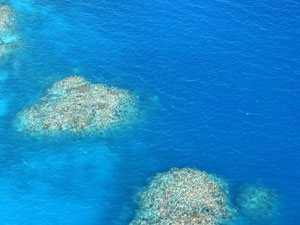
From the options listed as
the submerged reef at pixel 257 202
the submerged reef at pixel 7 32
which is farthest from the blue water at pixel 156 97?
the submerged reef at pixel 7 32

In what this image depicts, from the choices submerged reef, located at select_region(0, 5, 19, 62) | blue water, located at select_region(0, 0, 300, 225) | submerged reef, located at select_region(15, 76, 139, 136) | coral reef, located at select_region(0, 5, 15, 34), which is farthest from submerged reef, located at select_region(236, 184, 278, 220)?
coral reef, located at select_region(0, 5, 15, 34)

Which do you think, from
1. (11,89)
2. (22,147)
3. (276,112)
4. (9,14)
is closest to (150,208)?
(22,147)

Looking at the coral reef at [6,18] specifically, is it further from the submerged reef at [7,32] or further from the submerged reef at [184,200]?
the submerged reef at [184,200]

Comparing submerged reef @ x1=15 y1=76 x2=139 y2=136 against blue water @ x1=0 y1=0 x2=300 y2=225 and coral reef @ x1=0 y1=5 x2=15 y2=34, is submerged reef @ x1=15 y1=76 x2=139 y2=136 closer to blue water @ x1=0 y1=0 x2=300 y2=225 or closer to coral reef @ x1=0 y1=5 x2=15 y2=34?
blue water @ x1=0 y1=0 x2=300 y2=225

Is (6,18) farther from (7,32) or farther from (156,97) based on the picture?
(156,97)

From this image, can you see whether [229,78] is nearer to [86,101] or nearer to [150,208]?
[86,101]

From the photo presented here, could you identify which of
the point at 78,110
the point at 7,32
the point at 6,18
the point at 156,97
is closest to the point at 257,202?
the point at 156,97
